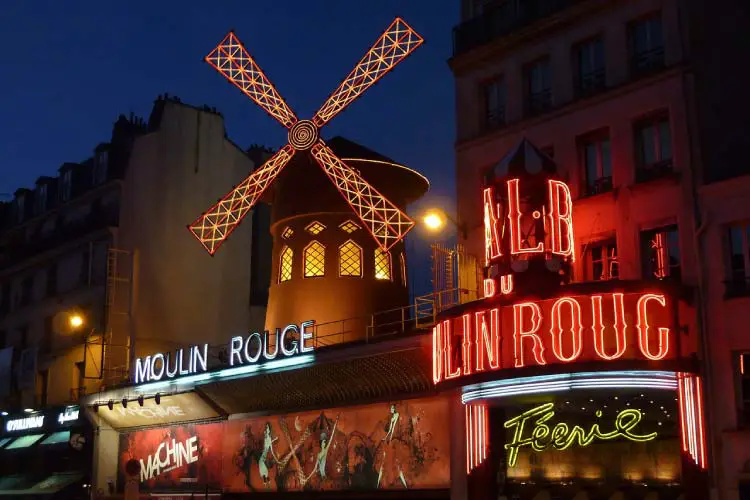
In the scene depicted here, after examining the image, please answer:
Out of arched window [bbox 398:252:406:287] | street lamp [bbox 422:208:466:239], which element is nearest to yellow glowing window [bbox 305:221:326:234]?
arched window [bbox 398:252:406:287]

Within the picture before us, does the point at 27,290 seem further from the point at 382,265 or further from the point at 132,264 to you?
the point at 382,265

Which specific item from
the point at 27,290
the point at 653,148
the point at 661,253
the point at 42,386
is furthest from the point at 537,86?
the point at 27,290

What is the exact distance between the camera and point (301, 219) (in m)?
21.9

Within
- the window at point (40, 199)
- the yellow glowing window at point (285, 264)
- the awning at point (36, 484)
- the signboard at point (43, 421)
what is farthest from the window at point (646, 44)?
the window at point (40, 199)

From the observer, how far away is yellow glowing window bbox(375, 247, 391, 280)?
21.9 metres

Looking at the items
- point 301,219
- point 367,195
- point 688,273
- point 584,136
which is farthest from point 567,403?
point 301,219

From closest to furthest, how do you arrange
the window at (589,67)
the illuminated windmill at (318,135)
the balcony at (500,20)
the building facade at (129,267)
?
the window at (589,67), the balcony at (500,20), the illuminated windmill at (318,135), the building facade at (129,267)

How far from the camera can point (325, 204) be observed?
21.7m

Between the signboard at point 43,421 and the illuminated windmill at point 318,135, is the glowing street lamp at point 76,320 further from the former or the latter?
the illuminated windmill at point 318,135

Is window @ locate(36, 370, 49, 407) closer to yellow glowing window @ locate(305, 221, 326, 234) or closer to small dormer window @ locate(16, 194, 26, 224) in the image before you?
small dormer window @ locate(16, 194, 26, 224)

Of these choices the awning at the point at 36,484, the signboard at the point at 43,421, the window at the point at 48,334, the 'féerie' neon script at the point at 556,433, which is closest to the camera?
the 'féerie' neon script at the point at 556,433

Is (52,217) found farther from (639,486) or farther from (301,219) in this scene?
(639,486)

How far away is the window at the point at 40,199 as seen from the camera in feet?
101

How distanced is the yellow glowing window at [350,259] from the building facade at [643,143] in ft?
17.6
